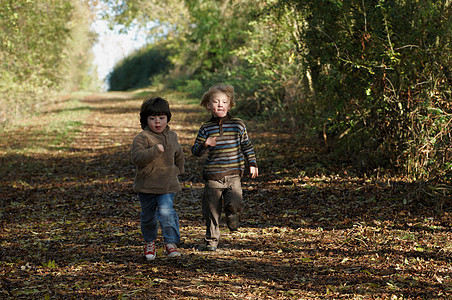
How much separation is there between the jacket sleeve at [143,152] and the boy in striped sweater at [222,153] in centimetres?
55

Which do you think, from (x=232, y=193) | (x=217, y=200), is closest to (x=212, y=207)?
(x=217, y=200)

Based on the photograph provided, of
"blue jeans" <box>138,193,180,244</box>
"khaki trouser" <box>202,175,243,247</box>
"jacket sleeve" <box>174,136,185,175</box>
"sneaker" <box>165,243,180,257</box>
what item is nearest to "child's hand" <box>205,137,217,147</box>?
"jacket sleeve" <box>174,136,185,175</box>

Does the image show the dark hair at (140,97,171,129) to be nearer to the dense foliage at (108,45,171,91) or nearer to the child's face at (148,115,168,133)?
the child's face at (148,115,168,133)

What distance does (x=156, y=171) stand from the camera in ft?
16.1

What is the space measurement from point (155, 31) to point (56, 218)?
75.7 ft

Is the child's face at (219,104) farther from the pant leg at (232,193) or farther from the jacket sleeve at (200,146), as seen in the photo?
the pant leg at (232,193)

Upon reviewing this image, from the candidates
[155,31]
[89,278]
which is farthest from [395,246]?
[155,31]

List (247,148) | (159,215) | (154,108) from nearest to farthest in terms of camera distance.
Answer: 1. (154,108)
2. (159,215)
3. (247,148)

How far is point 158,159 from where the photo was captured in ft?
16.2

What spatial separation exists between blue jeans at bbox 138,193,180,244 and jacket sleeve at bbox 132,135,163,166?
43 cm

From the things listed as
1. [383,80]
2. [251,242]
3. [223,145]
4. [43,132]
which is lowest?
[251,242]

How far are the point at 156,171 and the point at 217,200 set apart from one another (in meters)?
0.81

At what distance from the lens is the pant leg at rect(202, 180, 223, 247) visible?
17.3 ft

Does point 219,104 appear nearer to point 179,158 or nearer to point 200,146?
point 200,146
